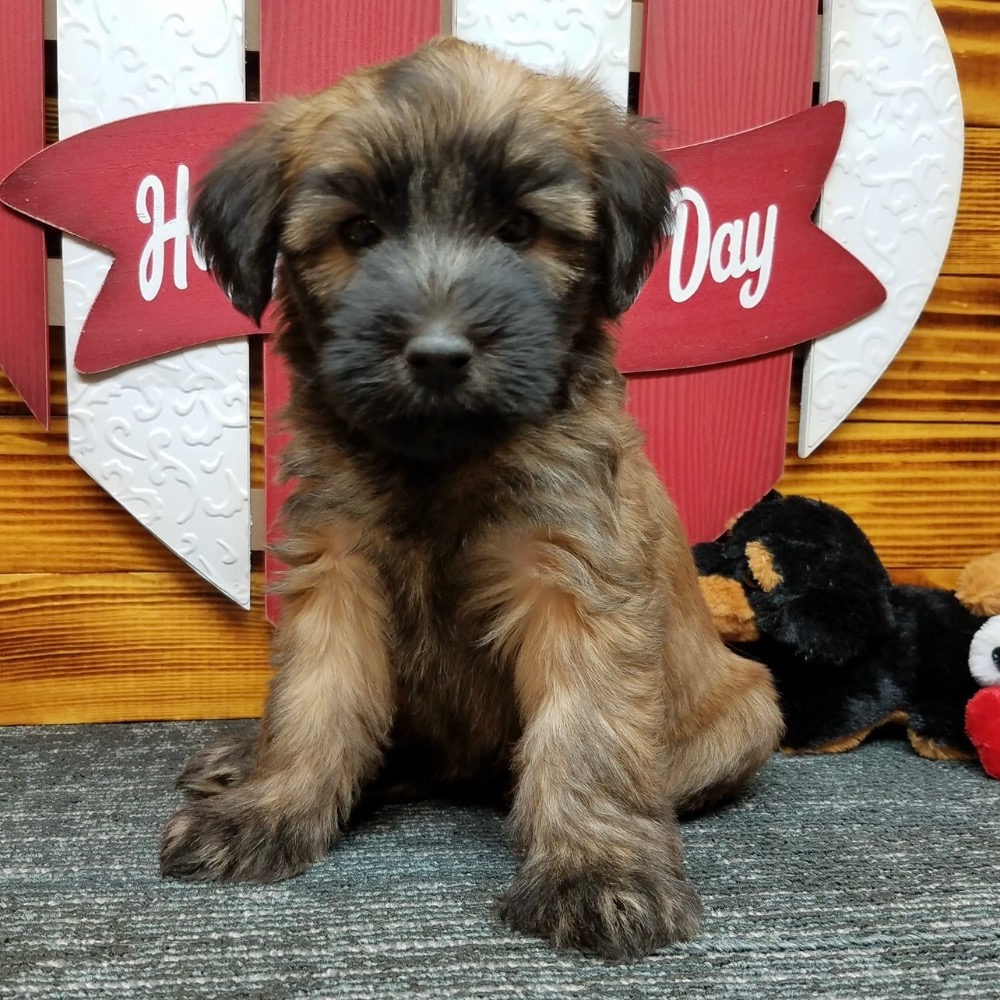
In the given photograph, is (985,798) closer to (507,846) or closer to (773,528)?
(773,528)

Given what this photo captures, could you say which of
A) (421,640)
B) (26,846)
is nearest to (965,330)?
(421,640)

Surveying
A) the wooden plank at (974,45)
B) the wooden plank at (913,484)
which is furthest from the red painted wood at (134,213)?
the wooden plank at (974,45)

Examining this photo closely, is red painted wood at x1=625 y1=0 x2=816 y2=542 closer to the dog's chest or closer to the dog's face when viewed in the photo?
the dog's face

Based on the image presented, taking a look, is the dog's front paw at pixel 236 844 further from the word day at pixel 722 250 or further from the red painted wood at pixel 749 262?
the word day at pixel 722 250

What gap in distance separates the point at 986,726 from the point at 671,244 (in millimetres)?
1202

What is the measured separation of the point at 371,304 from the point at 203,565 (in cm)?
109

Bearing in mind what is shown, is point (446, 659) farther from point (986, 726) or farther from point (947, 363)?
point (947, 363)

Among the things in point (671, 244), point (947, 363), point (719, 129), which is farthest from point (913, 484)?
point (719, 129)

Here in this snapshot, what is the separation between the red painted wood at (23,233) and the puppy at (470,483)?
0.72 metres

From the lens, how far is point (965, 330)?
2.41 meters

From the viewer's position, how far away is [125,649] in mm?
2242

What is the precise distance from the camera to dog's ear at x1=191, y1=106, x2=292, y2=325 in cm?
145

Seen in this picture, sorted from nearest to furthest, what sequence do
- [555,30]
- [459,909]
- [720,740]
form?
1. [459,909]
2. [720,740]
3. [555,30]

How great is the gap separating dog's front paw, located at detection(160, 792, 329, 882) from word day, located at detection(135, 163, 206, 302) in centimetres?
111
